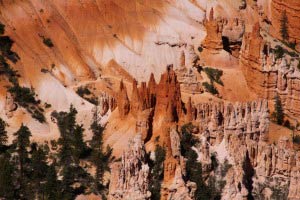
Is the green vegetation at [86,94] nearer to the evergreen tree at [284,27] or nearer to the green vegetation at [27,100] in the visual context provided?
the green vegetation at [27,100]

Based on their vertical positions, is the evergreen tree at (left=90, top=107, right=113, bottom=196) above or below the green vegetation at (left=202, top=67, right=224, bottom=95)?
below

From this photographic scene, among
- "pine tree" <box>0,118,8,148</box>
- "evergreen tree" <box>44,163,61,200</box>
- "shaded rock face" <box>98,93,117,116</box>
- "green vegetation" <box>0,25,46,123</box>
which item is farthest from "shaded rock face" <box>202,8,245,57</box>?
"evergreen tree" <box>44,163,61,200</box>

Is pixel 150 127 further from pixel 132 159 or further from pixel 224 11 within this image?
pixel 224 11

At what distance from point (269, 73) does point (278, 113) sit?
5.35 meters

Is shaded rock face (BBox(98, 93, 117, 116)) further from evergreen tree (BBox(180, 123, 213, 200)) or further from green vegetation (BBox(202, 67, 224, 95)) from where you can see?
green vegetation (BBox(202, 67, 224, 95))

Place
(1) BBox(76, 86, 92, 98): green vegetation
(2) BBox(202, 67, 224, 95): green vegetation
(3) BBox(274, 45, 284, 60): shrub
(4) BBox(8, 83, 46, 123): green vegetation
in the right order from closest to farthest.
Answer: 1. (4) BBox(8, 83, 46, 123): green vegetation
2. (1) BBox(76, 86, 92, 98): green vegetation
3. (2) BBox(202, 67, 224, 95): green vegetation
4. (3) BBox(274, 45, 284, 60): shrub

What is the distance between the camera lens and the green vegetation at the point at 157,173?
170ft

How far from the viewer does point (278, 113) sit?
75.1m

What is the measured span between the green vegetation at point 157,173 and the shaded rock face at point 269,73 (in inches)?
956

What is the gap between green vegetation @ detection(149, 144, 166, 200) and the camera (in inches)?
2040

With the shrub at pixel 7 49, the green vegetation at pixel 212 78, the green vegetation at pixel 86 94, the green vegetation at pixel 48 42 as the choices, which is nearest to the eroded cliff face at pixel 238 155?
the green vegetation at pixel 86 94

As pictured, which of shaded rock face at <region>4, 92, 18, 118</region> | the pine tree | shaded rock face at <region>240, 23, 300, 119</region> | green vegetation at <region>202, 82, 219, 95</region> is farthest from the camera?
green vegetation at <region>202, 82, 219, 95</region>

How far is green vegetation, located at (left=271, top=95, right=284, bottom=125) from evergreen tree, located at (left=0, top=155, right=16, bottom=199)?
27.1 meters

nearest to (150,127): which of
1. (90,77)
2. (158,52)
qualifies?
(90,77)
